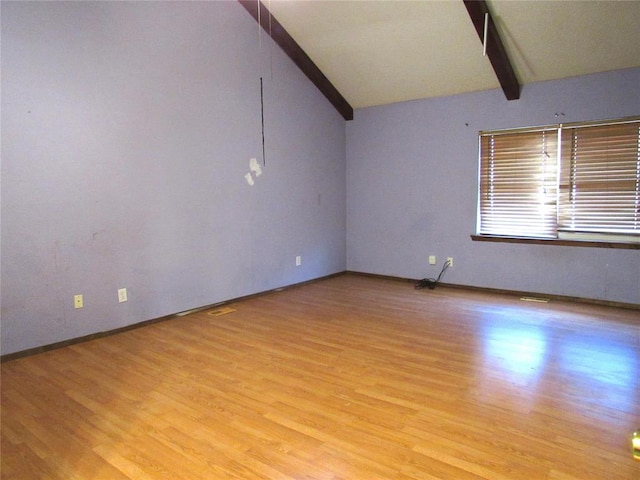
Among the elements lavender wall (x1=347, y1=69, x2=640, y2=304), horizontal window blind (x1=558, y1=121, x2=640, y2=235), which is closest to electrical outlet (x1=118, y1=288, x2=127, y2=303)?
lavender wall (x1=347, y1=69, x2=640, y2=304)

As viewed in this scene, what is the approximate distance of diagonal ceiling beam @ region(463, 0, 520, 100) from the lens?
3.50 m

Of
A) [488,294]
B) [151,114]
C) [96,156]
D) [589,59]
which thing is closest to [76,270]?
[96,156]

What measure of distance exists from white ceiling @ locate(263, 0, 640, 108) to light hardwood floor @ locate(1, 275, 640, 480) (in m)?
2.45

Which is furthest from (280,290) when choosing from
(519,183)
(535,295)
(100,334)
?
(519,183)

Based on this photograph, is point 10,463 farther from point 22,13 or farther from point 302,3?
point 302,3

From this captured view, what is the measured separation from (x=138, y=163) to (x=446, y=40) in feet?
10.2

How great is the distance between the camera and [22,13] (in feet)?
9.11

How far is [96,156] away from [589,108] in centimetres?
453

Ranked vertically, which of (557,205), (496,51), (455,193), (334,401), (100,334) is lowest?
(334,401)

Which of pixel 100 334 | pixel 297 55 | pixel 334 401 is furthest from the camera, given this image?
pixel 297 55

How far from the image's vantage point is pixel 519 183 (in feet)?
14.9

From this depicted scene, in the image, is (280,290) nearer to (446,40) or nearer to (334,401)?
(334,401)

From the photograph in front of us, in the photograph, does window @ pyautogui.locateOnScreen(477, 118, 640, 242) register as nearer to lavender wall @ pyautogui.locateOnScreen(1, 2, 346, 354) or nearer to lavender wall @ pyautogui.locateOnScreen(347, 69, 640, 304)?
lavender wall @ pyautogui.locateOnScreen(347, 69, 640, 304)

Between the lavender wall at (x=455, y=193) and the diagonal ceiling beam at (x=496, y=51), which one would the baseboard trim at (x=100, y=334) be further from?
the diagonal ceiling beam at (x=496, y=51)
